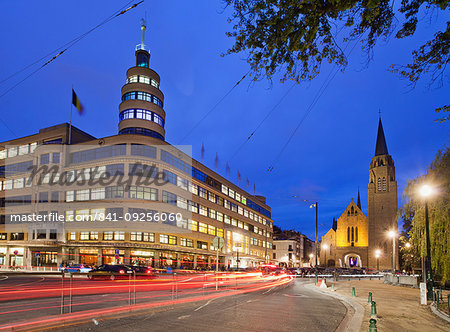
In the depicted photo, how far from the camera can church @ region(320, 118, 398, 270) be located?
92.3m

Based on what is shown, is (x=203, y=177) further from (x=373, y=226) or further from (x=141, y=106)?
(x=373, y=226)

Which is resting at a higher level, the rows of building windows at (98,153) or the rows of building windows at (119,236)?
the rows of building windows at (98,153)

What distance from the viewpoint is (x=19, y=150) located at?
67438mm

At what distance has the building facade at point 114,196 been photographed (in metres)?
53.7

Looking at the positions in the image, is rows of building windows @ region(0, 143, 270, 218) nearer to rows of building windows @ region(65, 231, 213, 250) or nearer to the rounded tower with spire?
the rounded tower with spire

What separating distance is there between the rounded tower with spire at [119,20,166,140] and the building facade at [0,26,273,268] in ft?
0.54

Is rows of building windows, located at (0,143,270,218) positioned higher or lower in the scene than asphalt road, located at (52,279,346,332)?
higher

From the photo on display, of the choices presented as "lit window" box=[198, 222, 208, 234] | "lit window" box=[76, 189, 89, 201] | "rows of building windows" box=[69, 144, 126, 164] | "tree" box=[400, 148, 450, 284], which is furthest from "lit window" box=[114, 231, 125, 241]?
"tree" box=[400, 148, 450, 284]

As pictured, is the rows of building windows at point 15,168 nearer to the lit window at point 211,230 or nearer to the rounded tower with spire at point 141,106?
the rounded tower with spire at point 141,106

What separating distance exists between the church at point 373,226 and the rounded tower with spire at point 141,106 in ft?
194

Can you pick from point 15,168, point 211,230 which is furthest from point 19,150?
point 211,230

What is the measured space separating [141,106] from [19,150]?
979 inches

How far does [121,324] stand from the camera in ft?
35.4

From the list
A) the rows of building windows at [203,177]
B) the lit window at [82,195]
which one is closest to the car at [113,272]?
the lit window at [82,195]
